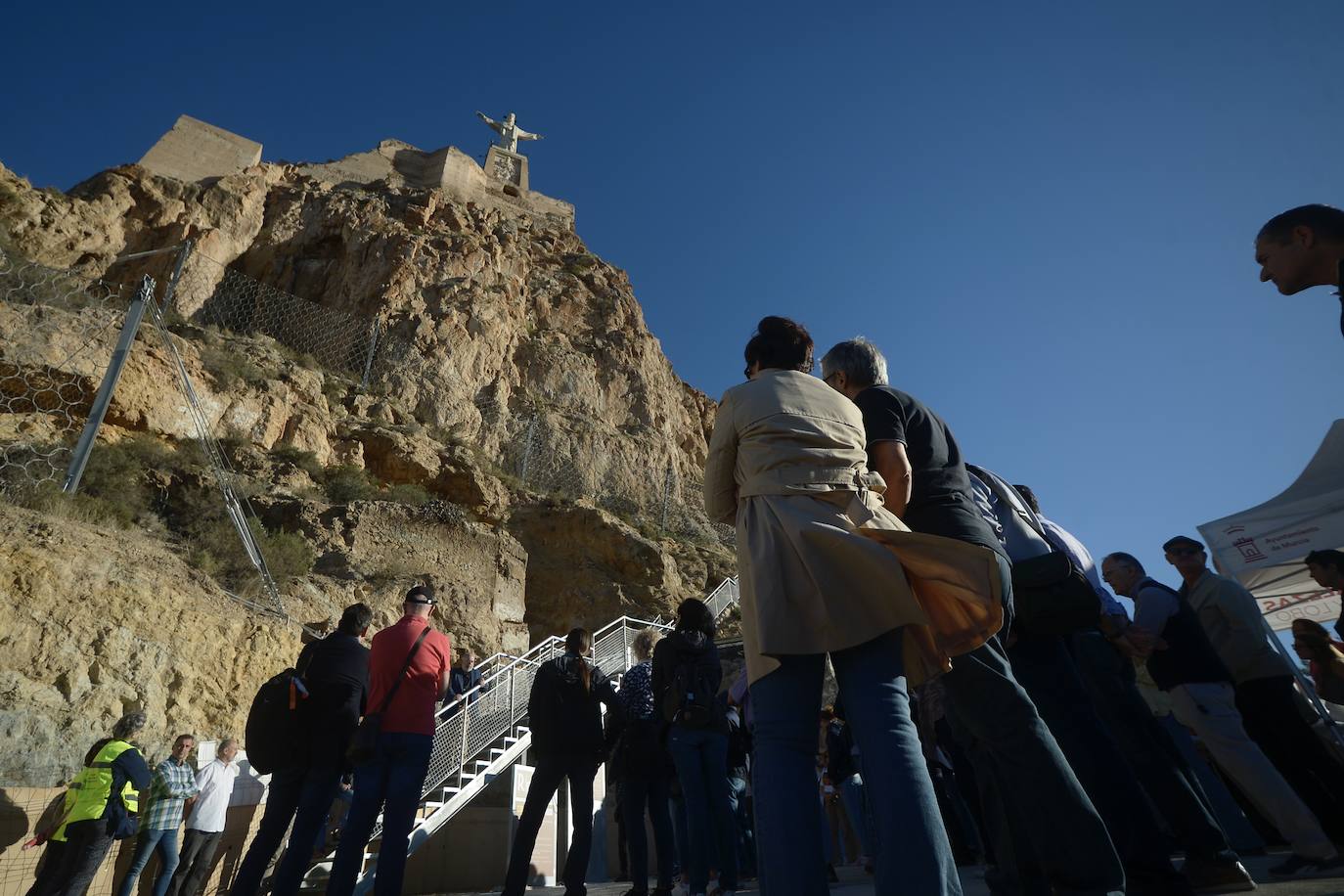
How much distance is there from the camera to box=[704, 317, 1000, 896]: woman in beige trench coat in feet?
5.56

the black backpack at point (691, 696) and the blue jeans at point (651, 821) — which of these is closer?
the black backpack at point (691, 696)

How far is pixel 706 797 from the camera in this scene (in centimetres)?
437

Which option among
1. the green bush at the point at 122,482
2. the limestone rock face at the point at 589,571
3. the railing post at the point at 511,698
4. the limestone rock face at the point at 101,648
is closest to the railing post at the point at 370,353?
the limestone rock face at the point at 589,571

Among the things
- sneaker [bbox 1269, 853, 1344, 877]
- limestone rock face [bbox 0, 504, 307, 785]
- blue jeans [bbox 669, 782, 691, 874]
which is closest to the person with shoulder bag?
sneaker [bbox 1269, 853, 1344, 877]

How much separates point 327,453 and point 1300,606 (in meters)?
18.3

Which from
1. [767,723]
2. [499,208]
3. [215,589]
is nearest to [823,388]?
[767,723]

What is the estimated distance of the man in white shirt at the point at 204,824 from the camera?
582cm

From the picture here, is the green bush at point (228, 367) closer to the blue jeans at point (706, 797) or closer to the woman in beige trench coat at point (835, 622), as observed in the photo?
the blue jeans at point (706, 797)

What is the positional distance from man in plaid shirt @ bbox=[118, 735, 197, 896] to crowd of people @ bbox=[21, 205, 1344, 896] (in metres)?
0.02

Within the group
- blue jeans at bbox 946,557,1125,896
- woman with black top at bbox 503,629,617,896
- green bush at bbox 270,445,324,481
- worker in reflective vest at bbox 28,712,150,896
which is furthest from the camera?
green bush at bbox 270,445,324,481

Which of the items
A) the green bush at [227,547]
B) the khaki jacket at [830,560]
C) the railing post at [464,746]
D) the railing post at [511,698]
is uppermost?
the green bush at [227,547]

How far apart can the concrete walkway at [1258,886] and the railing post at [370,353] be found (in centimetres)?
2022

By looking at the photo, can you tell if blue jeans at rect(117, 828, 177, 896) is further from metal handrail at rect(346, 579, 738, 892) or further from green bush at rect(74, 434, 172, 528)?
green bush at rect(74, 434, 172, 528)

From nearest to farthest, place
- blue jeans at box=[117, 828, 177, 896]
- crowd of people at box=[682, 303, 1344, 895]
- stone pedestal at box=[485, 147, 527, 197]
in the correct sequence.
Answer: crowd of people at box=[682, 303, 1344, 895], blue jeans at box=[117, 828, 177, 896], stone pedestal at box=[485, 147, 527, 197]
